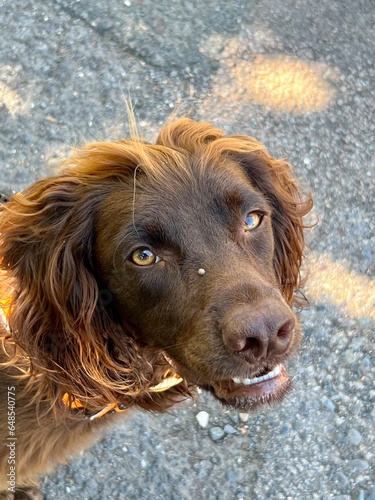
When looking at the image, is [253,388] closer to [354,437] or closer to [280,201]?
[280,201]

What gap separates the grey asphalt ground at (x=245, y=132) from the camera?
362 centimetres

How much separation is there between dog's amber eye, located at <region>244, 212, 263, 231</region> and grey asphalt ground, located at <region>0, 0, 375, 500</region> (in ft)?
5.32

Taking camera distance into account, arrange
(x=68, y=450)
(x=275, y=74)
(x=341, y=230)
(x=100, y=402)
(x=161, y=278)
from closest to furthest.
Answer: (x=161, y=278) → (x=100, y=402) → (x=68, y=450) → (x=341, y=230) → (x=275, y=74)

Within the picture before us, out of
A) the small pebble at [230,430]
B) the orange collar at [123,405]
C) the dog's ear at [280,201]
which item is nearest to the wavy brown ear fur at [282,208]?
the dog's ear at [280,201]

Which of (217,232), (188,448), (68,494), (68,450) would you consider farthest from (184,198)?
(68,494)

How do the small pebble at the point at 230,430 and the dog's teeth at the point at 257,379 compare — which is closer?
the dog's teeth at the point at 257,379

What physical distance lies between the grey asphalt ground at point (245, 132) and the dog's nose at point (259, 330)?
169cm

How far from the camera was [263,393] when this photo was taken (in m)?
2.40

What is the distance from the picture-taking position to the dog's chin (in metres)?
2.38

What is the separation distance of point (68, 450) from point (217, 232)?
1.50 meters

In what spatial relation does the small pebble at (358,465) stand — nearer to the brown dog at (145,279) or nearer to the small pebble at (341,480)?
the small pebble at (341,480)

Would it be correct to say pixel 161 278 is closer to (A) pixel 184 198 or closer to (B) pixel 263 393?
(A) pixel 184 198

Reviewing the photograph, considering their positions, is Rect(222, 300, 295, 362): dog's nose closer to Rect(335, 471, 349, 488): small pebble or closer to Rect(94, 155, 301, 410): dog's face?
Rect(94, 155, 301, 410): dog's face

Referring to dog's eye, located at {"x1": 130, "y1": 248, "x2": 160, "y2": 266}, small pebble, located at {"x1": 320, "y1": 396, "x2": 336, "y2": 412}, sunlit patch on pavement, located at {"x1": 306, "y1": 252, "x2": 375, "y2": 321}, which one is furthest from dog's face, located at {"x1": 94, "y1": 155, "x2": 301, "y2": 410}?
sunlit patch on pavement, located at {"x1": 306, "y1": 252, "x2": 375, "y2": 321}
